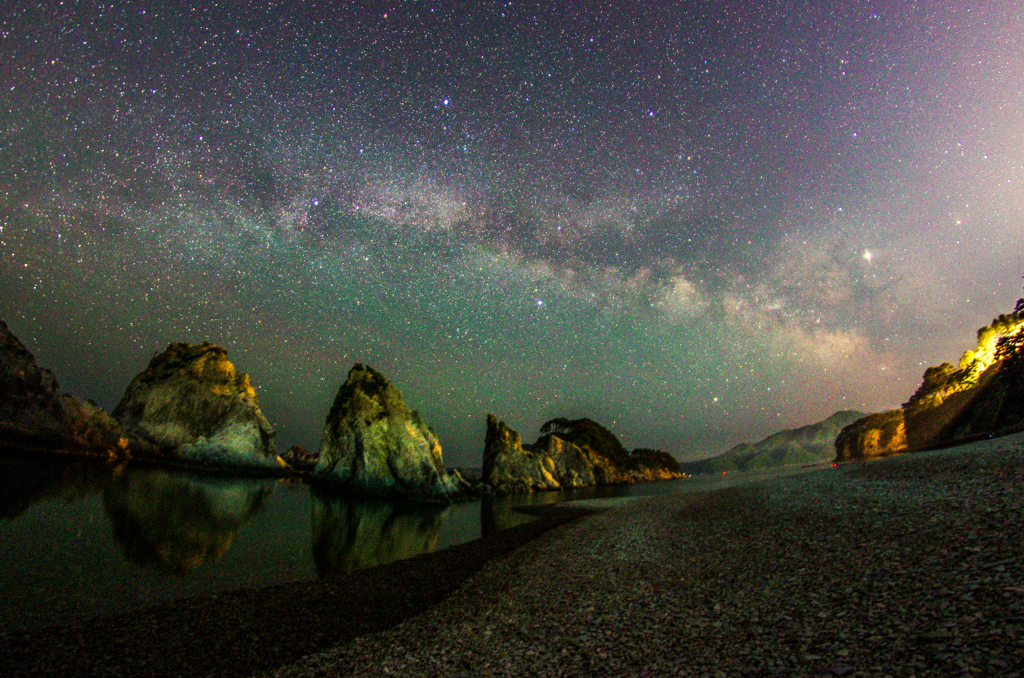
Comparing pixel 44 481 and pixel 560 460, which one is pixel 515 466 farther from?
pixel 44 481

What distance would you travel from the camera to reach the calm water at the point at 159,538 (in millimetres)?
14850

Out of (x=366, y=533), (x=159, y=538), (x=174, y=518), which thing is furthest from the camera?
(x=366, y=533)

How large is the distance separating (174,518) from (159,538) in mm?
5945

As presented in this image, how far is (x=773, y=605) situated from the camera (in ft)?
31.2

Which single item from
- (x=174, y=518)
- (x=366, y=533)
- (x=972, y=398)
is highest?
(x=972, y=398)

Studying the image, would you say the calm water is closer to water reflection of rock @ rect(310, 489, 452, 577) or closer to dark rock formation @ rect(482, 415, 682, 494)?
water reflection of rock @ rect(310, 489, 452, 577)

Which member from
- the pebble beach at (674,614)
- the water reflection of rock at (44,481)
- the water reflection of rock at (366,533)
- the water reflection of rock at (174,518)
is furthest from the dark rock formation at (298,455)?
the pebble beach at (674,614)

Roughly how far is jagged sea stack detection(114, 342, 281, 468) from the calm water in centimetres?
2342

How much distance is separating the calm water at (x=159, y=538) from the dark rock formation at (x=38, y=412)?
7.03 metres

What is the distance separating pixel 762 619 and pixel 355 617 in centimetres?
1245

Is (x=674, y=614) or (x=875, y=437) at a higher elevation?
(x=674, y=614)

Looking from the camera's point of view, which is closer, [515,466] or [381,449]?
[381,449]

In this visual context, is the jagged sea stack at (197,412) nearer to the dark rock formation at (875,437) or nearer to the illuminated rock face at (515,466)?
the illuminated rock face at (515,466)

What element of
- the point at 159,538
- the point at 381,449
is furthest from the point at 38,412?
the point at 159,538
